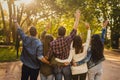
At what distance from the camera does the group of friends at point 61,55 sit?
25.9 feet

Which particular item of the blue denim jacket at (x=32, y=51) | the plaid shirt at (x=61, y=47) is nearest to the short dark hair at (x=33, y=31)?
the blue denim jacket at (x=32, y=51)

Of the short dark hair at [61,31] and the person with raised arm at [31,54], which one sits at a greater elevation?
the short dark hair at [61,31]

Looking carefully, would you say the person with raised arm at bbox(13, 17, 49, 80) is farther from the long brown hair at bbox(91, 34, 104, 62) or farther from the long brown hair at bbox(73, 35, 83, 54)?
the long brown hair at bbox(91, 34, 104, 62)

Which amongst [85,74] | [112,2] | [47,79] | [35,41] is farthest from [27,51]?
[112,2]

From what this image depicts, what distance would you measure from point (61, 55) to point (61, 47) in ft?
0.58

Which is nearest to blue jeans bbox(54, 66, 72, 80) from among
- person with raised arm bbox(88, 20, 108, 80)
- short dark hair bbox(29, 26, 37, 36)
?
person with raised arm bbox(88, 20, 108, 80)

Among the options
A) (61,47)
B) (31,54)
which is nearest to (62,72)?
(61,47)

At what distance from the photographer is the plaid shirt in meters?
7.88

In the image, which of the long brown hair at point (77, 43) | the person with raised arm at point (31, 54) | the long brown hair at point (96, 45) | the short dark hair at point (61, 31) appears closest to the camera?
the short dark hair at point (61, 31)

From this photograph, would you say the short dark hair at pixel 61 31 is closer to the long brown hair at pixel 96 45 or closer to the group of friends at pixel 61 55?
the group of friends at pixel 61 55

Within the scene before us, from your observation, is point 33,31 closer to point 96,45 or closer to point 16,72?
point 96,45

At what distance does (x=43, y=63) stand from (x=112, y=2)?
40010mm

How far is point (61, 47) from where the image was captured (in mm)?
7875

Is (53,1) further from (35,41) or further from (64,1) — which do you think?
(35,41)
